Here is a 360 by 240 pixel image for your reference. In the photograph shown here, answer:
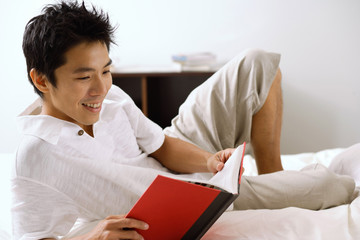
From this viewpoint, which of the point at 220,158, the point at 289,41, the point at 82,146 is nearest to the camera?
the point at 82,146

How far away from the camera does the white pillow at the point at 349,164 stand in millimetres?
1408

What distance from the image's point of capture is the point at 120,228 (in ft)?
2.98

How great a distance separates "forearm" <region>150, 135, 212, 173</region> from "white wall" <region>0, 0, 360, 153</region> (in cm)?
157

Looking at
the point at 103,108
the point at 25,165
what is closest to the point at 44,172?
the point at 25,165

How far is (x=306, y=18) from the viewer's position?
274 centimetres

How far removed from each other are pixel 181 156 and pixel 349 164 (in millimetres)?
565

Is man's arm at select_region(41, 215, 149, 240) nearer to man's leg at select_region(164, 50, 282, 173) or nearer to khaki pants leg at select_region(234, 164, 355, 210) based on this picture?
khaki pants leg at select_region(234, 164, 355, 210)

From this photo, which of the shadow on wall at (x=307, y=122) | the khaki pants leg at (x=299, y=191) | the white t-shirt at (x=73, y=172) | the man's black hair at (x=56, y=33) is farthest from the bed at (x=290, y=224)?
the shadow on wall at (x=307, y=122)

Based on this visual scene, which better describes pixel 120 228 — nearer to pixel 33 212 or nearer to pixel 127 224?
pixel 127 224

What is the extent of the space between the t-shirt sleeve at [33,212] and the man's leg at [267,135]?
2.58 feet

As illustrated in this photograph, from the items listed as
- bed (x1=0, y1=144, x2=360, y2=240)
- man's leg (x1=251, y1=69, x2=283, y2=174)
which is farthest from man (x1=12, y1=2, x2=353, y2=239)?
man's leg (x1=251, y1=69, x2=283, y2=174)

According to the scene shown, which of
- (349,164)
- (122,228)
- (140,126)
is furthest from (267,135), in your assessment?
(122,228)

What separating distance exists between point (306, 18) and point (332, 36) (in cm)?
20

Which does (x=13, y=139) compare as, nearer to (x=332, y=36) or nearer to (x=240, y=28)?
(x=240, y=28)
